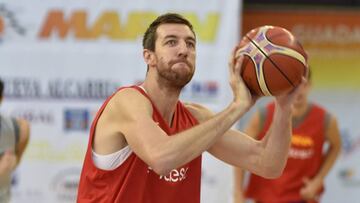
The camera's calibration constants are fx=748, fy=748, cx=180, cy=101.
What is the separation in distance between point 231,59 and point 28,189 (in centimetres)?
395

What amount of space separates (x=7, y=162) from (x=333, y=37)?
3.80 meters

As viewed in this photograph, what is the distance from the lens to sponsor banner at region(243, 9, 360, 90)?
7707 millimetres

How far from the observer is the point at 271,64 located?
352 cm

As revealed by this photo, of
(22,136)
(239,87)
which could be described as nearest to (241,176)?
(22,136)

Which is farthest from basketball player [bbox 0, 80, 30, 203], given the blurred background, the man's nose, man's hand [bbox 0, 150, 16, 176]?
the man's nose

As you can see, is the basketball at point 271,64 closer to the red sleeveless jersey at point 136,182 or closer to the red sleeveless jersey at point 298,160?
the red sleeveless jersey at point 136,182

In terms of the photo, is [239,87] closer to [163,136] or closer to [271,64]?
[271,64]

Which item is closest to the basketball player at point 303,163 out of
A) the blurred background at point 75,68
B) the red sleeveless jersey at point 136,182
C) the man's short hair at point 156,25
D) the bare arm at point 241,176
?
the bare arm at point 241,176

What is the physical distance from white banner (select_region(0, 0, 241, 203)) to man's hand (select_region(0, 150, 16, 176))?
138 cm

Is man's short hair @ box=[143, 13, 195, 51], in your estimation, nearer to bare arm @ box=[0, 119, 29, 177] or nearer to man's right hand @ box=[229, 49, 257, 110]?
man's right hand @ box=[229, 49, 257, 110]

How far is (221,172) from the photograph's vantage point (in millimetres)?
6789

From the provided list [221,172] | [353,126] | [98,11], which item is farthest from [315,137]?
[98,11]

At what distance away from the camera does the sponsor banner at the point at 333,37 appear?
25.3 ft

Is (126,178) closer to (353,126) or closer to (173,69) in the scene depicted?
(173,69)
